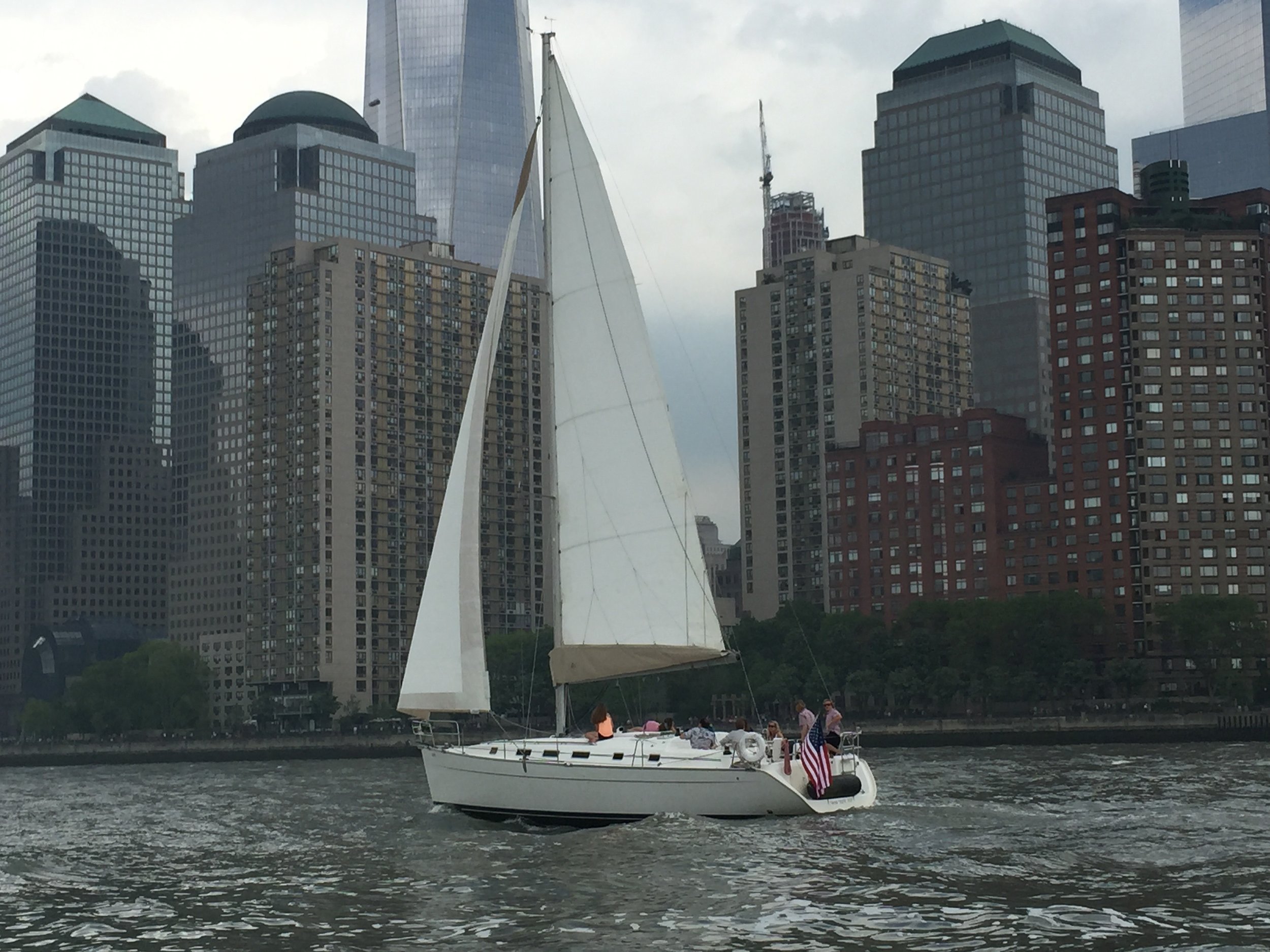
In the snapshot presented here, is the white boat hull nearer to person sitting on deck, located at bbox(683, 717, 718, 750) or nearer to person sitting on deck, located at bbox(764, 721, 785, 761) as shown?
person sitting on deck, located at bbox(683, 717, 718, 750)

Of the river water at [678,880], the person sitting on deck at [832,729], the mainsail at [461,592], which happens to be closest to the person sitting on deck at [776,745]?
the person sitting on deck at [832,729]

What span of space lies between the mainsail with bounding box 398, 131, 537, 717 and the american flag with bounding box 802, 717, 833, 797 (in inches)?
406

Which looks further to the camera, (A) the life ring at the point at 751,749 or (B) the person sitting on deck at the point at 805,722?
(B) the person sitting on deck at the point at 805,722

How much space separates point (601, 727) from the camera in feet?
173

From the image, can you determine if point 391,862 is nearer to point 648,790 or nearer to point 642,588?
point 648,790

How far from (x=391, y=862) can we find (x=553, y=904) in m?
10.4

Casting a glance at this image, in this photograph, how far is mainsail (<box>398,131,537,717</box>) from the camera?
55.6 meters

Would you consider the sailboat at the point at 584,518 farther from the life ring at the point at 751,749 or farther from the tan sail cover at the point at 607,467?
the life ring at the point at 751,749

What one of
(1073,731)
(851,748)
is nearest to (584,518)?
(851,748)

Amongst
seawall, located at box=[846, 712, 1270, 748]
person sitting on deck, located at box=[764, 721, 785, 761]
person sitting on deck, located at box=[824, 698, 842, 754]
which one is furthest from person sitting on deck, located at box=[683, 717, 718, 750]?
seawall, located at box=[846, 712, 1270, 748]

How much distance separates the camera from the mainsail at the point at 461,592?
55.6m

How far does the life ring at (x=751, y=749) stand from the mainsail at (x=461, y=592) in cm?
933

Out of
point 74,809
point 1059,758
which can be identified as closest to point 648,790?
point 74,809

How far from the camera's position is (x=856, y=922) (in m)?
34.2
